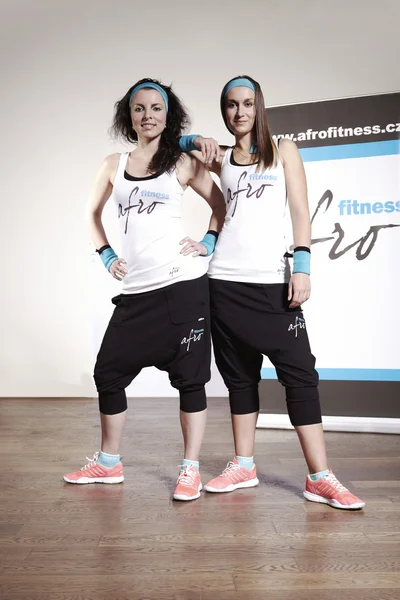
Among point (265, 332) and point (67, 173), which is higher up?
point (67, 173)

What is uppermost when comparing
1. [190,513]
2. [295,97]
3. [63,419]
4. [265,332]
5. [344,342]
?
[295,97]

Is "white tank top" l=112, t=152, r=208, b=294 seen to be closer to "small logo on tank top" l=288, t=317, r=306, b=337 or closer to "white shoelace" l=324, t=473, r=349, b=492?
"small logo on tank top" l=288, t=317, r=306, b=337

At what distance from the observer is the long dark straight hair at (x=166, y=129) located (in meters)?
2.12

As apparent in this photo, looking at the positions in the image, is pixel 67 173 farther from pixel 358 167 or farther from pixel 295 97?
pixel 358 167

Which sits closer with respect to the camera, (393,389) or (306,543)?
(306,543)

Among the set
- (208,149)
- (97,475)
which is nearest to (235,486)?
(97,475)

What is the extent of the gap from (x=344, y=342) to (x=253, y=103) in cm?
139

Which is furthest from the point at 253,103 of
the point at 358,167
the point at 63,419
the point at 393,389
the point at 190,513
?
the point at 63,419

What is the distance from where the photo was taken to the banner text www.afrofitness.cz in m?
2.94

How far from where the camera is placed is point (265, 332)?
6.73 ft

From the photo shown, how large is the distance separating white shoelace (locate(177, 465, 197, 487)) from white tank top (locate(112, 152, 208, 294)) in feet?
1.99

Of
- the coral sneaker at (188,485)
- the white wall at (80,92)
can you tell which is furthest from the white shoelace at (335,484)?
the white wall at (80,92)

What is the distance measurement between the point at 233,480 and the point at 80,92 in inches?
117

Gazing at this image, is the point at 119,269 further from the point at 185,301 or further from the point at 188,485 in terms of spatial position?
the point at 188,485
